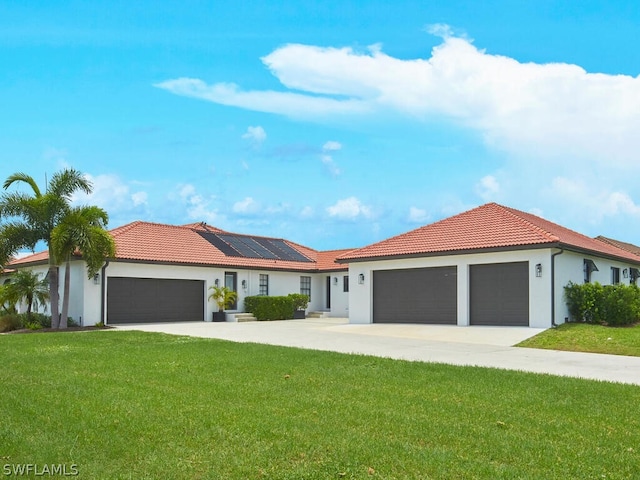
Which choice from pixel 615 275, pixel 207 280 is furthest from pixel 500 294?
pixel 207 280

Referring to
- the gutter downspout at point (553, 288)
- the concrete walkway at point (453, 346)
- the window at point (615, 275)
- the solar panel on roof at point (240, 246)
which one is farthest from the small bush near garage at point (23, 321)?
the window at point (615, 275)

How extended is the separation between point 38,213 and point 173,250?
705cm

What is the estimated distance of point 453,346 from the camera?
652 inches

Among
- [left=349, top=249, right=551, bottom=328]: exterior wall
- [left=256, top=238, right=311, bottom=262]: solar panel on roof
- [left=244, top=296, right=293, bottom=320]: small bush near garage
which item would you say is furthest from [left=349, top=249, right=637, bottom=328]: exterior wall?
[left=256, top=238, right=311, bottom=262]: solar panel on roof

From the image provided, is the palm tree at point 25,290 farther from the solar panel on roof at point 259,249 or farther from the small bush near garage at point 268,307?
the solar panel on roof at point 259,249

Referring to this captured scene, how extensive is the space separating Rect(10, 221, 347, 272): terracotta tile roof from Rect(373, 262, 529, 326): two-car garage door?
7978mm

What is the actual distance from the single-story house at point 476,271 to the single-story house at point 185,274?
21.5ft

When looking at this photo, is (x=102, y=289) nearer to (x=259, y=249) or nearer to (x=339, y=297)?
(x=259, y=249)

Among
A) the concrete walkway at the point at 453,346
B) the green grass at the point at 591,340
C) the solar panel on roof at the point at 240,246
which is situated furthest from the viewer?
the solar panel on roof at the point at 240,246

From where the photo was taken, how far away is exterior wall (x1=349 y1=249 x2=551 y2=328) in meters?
20.7

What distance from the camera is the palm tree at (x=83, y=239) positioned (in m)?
22.0

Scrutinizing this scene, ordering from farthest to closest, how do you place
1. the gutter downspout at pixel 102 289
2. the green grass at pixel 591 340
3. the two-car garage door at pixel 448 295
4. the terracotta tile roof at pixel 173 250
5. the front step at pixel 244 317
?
the front step at pixel 244 317
the terracotta tile roof at pixel 173 250
the gutter downspout at pixel 102 289
the two-car garage door at pixel 448 295
the green grass at pixel 591 340

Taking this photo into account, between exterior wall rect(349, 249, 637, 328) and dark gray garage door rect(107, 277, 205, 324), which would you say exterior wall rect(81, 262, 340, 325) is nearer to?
dark gray garage door rect(107, 277, 205, 324)

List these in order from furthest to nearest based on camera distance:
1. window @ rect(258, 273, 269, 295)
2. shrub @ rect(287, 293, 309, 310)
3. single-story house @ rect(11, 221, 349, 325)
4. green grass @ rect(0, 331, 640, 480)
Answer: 1. window @ rect(258, 273, 269, 295)
2. shrub @ rect(287, 293, 309, 310)
3. single-story house @ rect(11, 221, 349, 325)
4. green grass @ rect(0, 331, 640, 480)
